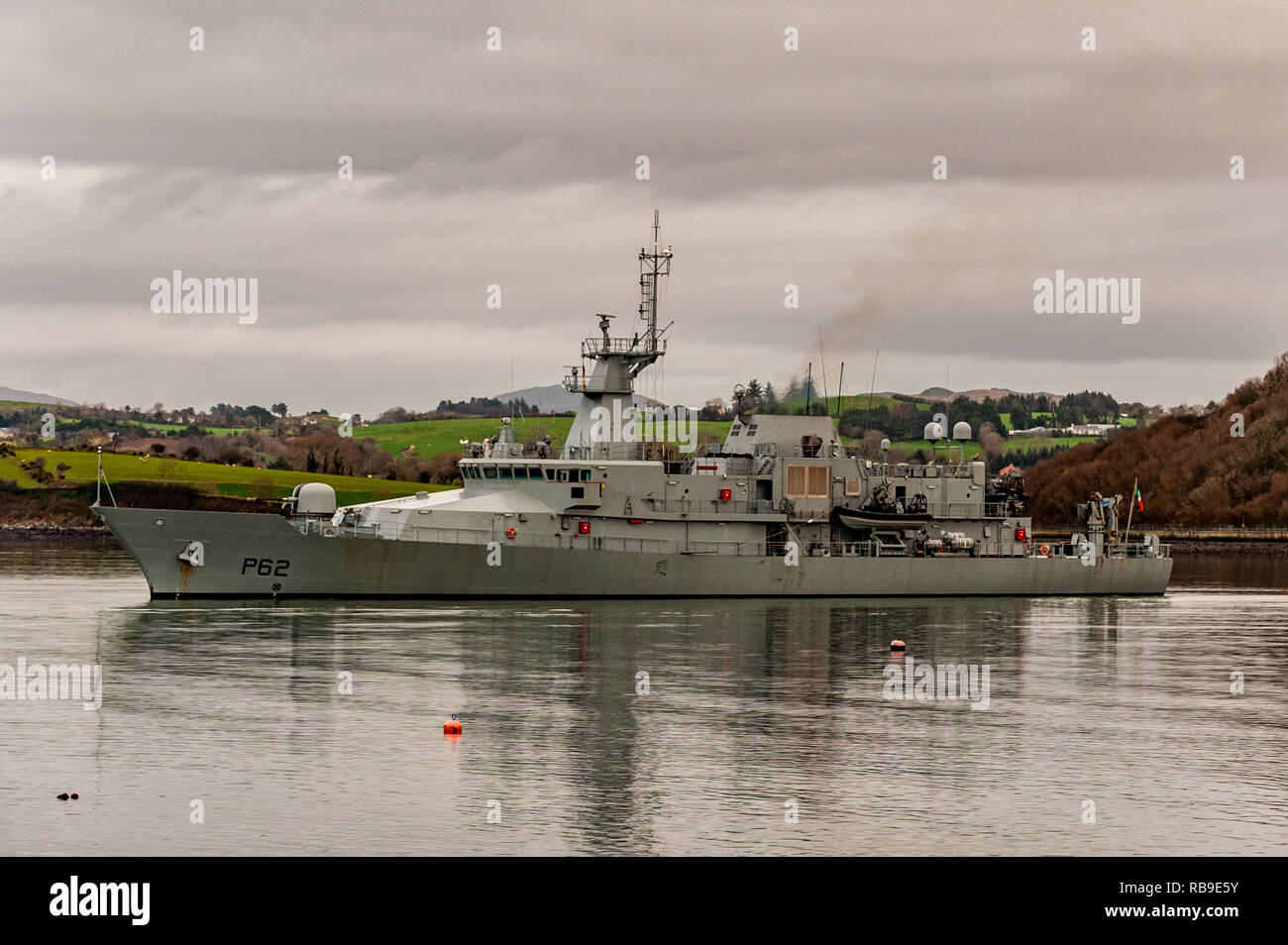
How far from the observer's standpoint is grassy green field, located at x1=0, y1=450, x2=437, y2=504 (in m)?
103

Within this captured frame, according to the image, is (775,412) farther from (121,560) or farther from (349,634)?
(121,560)

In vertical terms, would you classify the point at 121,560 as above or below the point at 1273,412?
below

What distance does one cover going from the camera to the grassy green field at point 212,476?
10281 centimetres

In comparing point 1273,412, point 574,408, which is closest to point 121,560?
point 574,408

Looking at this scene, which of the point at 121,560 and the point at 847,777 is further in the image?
the point at 121,560

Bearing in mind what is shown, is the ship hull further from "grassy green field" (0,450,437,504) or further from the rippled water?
"grassy green field" (0,450,437,504)

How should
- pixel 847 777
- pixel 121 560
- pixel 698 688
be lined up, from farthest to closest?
pixel 121 560 < pixel 698 688 < pixel 847 777

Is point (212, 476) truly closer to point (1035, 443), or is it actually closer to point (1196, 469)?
point (1196, 469)

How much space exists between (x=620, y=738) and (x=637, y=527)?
861 inches

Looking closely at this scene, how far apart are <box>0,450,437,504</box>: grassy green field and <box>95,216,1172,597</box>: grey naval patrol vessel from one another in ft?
183

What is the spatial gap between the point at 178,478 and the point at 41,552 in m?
30.4

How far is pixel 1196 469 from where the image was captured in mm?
121062
